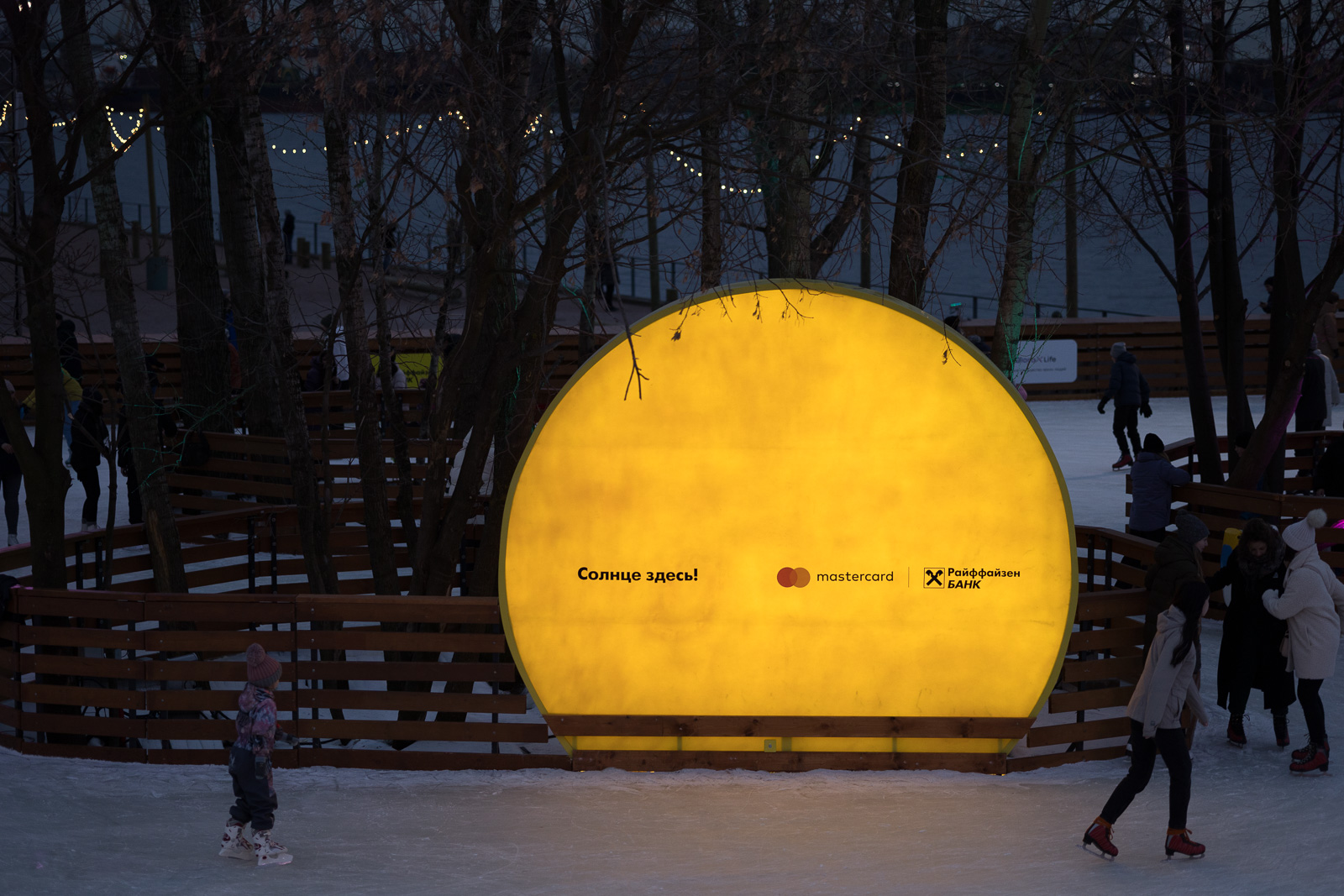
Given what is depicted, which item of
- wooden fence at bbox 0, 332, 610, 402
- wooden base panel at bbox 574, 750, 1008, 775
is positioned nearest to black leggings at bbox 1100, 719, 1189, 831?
wooden base panel at bbox 574, 750, 1008, 775

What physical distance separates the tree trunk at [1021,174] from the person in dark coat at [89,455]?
9.33m

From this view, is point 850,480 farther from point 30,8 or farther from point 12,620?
point 30,8

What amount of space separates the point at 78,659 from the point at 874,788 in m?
5.21

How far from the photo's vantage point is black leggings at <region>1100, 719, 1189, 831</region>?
7000 millimetres

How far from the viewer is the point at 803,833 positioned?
7582 mm

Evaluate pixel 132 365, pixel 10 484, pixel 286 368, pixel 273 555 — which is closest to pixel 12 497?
pixel 10 484

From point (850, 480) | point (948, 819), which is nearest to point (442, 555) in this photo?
point (850, 480)

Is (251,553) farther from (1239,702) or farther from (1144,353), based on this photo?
(1144,353)

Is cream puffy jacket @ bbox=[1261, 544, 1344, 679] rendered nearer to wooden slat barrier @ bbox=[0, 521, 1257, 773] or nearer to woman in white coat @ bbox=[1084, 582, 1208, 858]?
wooden slat barrier @ bbox=[0, 521, 1257, 773]

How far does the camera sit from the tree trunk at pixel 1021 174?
1088cm

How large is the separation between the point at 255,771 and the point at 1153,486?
8.83 meters

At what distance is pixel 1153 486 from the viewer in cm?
1252

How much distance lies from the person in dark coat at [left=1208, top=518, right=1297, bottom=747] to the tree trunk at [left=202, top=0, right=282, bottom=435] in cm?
759

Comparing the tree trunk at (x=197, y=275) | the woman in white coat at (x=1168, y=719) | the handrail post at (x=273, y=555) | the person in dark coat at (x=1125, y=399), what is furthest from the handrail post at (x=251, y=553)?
the person in dark coat at (x=1125, y=399)
